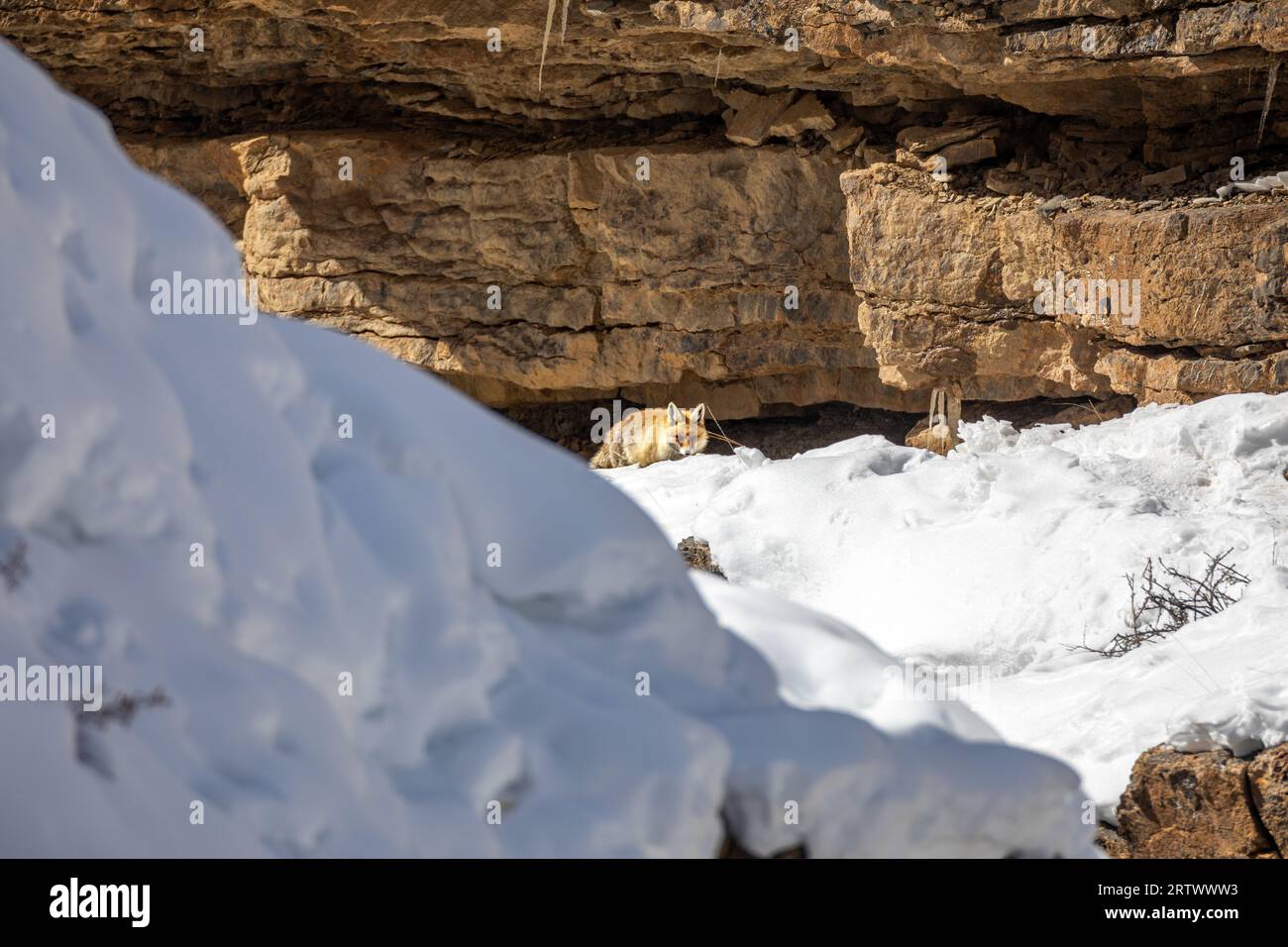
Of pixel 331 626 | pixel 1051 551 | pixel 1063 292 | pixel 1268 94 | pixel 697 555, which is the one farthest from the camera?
pixel 1063 292

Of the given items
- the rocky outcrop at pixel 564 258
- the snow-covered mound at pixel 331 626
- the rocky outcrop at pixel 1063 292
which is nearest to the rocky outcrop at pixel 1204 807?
the snow-covered mound at pixel 331 626

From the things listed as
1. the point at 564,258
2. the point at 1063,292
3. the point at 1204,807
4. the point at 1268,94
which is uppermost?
the point at 1268,94

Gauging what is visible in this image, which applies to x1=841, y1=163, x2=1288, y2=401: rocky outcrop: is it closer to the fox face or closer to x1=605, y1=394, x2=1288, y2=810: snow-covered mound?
x1=605, y1=394, x2=1288, y2=810: snow-covered mound

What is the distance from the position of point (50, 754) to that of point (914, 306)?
7.11 meters

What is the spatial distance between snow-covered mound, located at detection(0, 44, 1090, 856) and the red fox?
18.1 feet

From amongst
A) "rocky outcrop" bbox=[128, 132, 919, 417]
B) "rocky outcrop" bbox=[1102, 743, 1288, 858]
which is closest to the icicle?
"rocky outcrop" bbox=[128, 132, 919, 417]

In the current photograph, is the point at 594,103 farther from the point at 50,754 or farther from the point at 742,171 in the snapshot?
the point at 50,754

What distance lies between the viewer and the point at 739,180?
340 inches

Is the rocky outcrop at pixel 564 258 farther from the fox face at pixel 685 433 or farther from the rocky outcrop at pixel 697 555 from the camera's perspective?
the rocky outcrop at pixel 697 555

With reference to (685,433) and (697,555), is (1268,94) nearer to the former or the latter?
(685,433)

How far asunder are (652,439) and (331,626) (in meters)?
6.08

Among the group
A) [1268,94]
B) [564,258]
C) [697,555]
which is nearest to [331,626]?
[697,555]

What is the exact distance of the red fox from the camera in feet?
25.0

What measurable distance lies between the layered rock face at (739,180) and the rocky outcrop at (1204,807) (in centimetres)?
421
